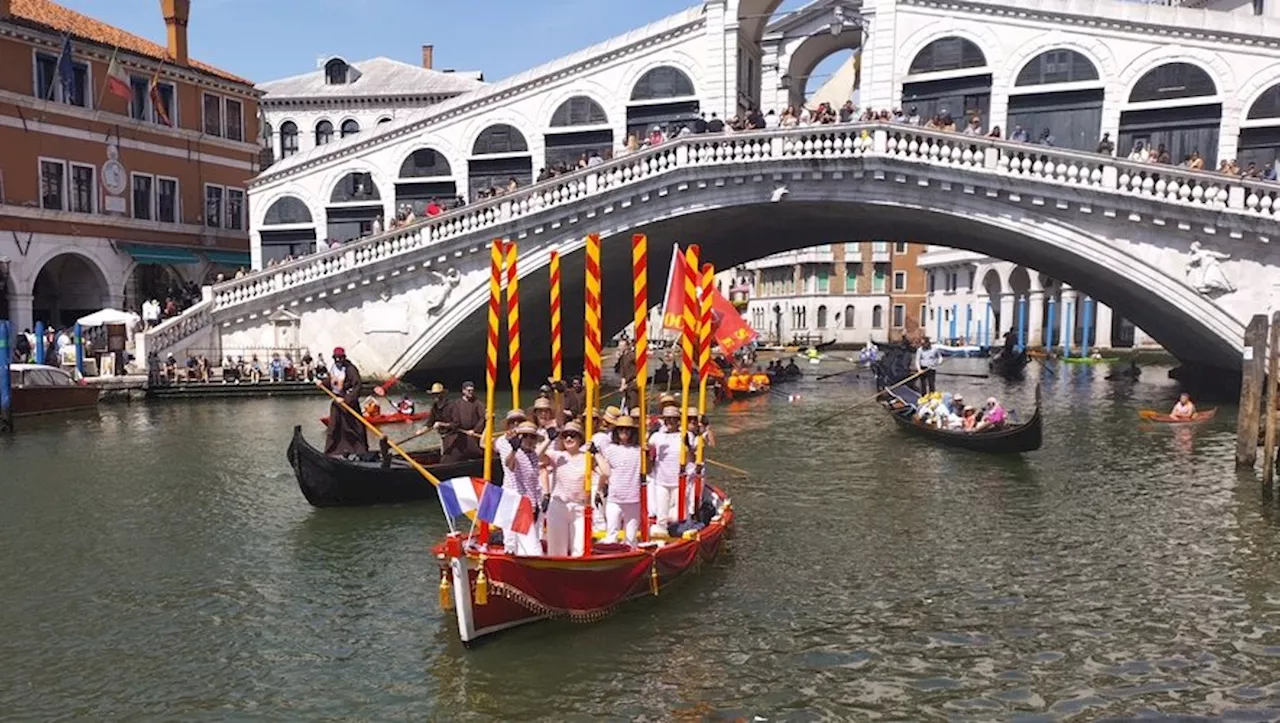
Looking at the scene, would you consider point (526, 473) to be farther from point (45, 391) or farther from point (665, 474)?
→ point (45, 391)

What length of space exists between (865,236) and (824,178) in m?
6.92

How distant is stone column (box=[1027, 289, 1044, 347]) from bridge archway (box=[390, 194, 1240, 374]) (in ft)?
64.2

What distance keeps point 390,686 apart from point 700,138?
53.8 feet

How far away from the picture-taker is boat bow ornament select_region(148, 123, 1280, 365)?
1909 cm

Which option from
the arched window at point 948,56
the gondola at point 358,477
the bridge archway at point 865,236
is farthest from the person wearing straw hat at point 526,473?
the arched window at point 948,56

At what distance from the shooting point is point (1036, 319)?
48.2 meters

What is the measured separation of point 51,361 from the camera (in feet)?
82.3

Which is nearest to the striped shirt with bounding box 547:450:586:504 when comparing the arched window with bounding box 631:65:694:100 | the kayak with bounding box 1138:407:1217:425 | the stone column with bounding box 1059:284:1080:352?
the kayak with bounding box 1138:407:1217:425

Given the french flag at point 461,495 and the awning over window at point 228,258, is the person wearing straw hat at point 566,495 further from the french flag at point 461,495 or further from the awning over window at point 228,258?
the awning over window at point 228,258

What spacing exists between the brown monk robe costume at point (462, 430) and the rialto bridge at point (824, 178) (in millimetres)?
10067

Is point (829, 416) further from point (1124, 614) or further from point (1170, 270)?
point (1124, 614)

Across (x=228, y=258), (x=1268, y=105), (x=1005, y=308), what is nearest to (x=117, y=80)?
(x=228, y=258)

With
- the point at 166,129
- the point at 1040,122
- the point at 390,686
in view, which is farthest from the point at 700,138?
the point at 166,129

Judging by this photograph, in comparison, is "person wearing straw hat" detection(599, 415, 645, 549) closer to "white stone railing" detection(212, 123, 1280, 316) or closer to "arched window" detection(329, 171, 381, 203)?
"white stone railing" detection(212, 123, 1280, 316)
